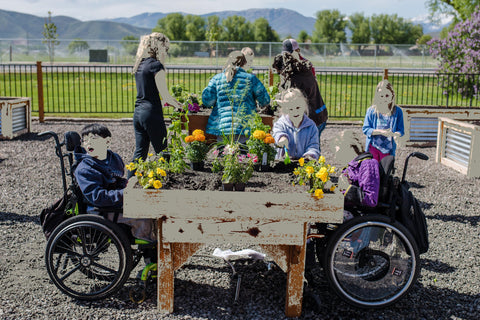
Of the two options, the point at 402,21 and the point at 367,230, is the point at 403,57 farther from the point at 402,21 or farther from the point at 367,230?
the point at 402,21

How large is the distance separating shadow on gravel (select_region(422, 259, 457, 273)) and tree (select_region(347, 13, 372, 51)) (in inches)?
4446

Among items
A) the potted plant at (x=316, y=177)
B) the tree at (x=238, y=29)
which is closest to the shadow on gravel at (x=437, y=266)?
the potted plant at (x=316, y=177)

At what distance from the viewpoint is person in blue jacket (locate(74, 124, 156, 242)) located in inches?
141

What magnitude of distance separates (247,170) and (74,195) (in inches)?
48.5

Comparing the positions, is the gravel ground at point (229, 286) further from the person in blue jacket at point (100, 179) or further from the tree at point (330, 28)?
the tree at point (330, 28)

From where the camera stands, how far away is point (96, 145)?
3738 mm

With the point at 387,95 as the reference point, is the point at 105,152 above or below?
below

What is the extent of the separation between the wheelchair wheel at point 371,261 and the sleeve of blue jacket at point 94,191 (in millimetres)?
1448

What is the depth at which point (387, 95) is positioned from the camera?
532cm

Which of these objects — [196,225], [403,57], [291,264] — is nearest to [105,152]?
[196,225]

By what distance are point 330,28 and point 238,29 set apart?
20683 millimetres

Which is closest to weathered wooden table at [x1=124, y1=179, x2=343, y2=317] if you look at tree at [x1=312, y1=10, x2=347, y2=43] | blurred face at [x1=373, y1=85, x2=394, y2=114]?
blurred face at [x1=373, y1=85, x2=394, y2=114]

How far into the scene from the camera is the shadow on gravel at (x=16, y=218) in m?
5.47

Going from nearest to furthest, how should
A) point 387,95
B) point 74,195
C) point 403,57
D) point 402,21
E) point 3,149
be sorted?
point 74,195 → point 387,95 → point 3,149 → point 403,57 → point 402,21
